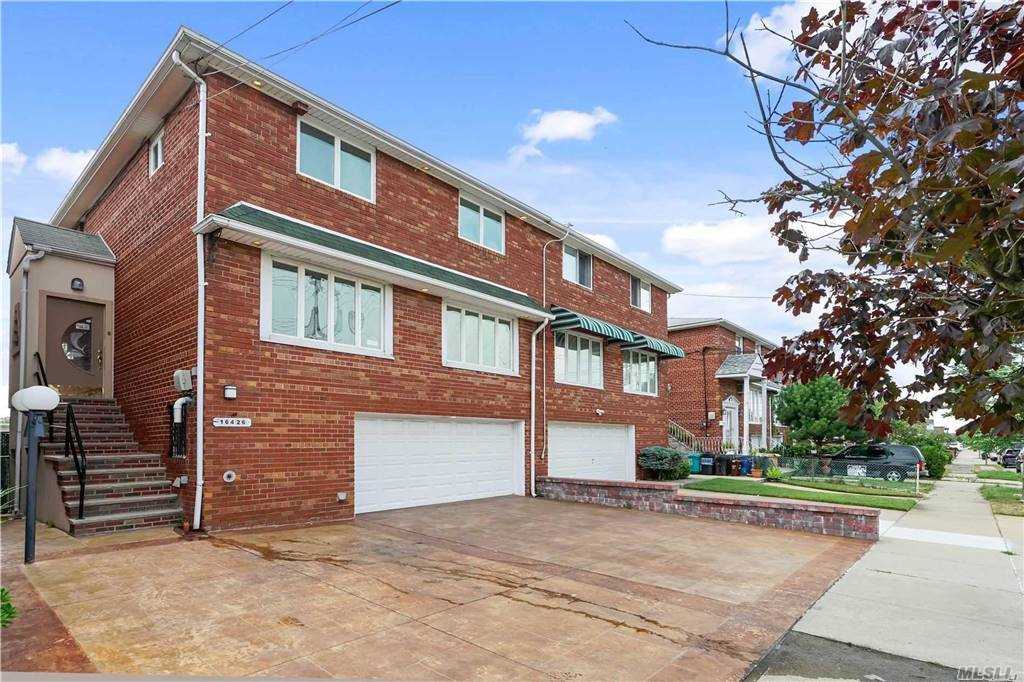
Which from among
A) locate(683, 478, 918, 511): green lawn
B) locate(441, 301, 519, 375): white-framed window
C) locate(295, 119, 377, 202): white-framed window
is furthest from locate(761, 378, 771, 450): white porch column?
locate(295, 119, 377, 202): white-framed window

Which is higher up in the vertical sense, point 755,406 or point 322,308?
point 322,308

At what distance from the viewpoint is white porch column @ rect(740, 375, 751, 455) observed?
2939 centimetres

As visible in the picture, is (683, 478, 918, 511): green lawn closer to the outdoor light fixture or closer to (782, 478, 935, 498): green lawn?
(782, 478, 935, 498): green lawn

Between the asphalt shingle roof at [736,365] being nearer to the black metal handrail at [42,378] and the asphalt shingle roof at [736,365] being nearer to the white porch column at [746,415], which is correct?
the white porch column at [746,415]

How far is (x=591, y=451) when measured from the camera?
18578 millimetres

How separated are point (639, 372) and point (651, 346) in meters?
1.58

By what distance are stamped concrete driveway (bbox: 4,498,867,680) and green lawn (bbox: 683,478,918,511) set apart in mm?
6480

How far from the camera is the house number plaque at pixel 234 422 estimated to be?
357 inches

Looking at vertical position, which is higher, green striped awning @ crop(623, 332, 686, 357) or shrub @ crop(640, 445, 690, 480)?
green striped awning @ crop(623, 332, 686, 357)

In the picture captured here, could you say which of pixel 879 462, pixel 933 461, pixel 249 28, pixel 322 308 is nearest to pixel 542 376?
pixel 322 308

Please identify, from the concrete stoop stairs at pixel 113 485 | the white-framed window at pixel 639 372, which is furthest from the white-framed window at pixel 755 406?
the concrete stoop stairs at pixel 113 485

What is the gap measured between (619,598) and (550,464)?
10063 mm

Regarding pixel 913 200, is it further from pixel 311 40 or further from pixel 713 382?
pixel 713 382

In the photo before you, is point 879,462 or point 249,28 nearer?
point 249,28
